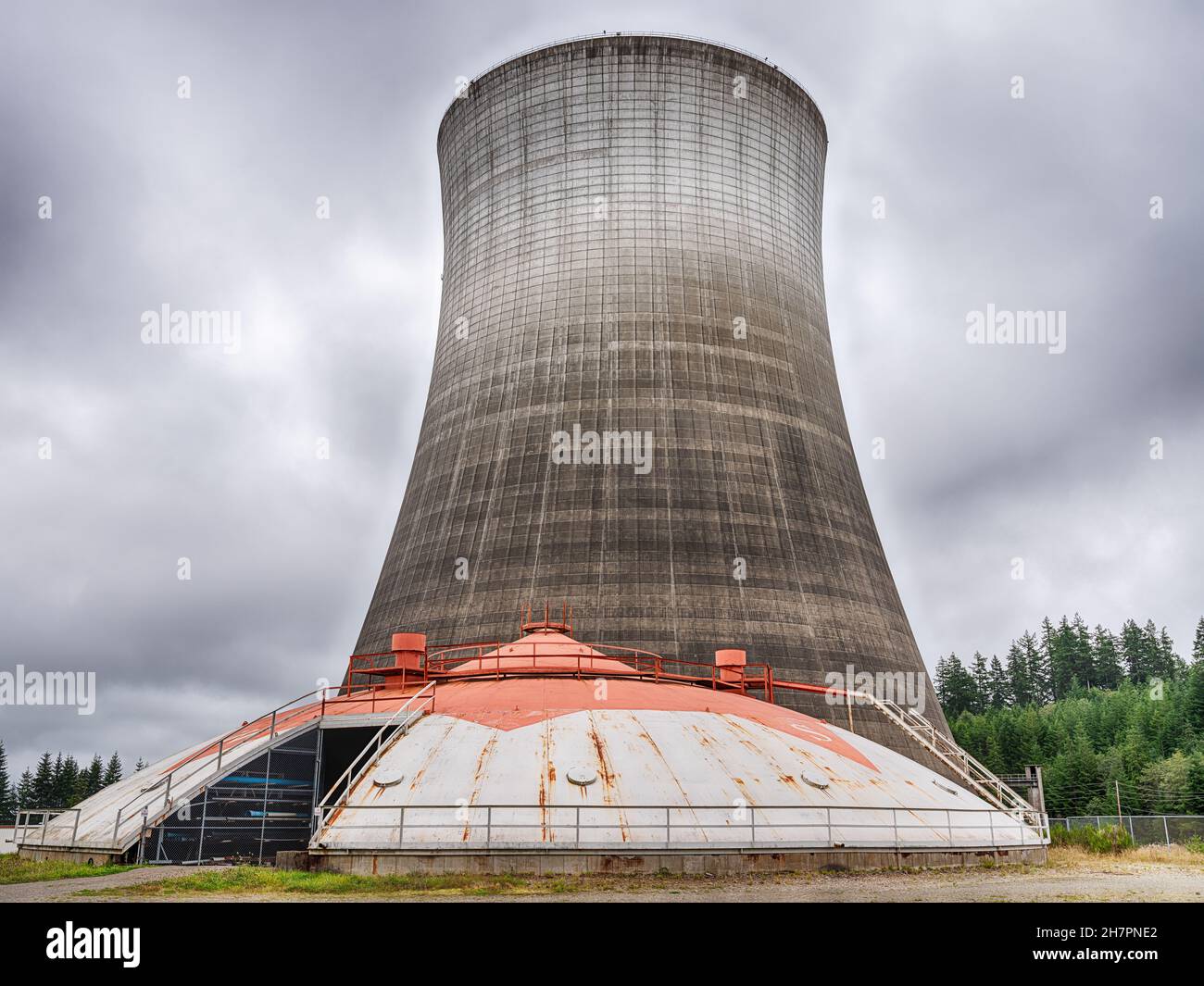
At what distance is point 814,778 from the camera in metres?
15.8

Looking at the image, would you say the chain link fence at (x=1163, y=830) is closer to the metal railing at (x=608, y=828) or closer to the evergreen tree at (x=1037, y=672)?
the metal railing at (x=608, y=828)

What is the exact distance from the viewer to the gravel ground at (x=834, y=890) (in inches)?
425

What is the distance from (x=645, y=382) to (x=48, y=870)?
56.6 feet

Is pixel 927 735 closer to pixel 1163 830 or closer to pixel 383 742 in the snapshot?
pixel 1163 830

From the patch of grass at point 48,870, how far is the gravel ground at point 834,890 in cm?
48

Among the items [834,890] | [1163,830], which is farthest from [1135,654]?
[834,890]

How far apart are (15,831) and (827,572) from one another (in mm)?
17685

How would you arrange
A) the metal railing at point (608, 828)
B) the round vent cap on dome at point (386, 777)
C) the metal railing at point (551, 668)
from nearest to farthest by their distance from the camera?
the metal railing at point (608, 828)
the round vent cap on dome at point (386, 777)
the metal railing at point (551, 668)

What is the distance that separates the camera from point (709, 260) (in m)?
28.9

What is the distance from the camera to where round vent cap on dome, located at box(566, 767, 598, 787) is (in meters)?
14.2

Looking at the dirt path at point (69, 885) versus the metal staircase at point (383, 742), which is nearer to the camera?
the dirt path at point (69, 885)

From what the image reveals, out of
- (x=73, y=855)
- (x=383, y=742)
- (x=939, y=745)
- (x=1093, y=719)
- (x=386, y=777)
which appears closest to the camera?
(x=386, y=777)

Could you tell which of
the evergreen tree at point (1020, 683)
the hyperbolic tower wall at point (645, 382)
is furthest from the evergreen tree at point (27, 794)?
the evergreen tree at point (1020, 683)
